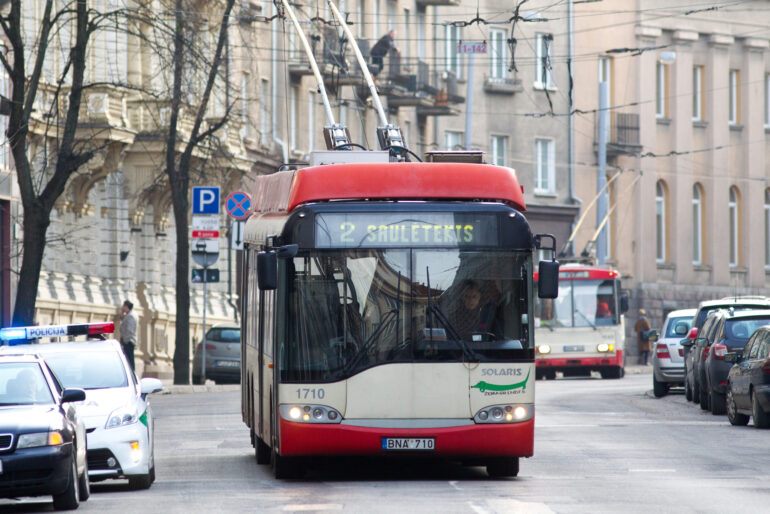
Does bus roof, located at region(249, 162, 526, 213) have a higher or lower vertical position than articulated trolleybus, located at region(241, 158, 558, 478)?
higher

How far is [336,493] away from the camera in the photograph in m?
15.7

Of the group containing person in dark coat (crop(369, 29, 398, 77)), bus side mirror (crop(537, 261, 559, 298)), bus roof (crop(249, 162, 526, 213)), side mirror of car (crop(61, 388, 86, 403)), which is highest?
person in dark coat (crop(369, 29, 398, 77))

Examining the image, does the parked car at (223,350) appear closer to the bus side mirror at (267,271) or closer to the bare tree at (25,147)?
the bare tree at (25,147)

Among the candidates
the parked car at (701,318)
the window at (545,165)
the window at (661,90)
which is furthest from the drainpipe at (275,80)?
the parked car at (701,318)

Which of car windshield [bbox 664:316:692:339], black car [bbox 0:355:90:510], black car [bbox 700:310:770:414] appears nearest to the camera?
black car [bbox 0:355:90:510]

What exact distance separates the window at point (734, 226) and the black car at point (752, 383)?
153 ft

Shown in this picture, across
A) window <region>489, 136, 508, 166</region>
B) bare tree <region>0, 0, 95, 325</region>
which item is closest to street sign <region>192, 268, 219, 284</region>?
bare tree <region>0, 0, 95, 325</region>

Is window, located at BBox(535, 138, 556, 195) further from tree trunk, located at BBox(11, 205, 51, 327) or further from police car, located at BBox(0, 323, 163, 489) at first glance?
police car, located at BBox(0, 323, 163, 489)

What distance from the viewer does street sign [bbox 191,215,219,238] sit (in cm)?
3753

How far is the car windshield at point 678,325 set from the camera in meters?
34.8

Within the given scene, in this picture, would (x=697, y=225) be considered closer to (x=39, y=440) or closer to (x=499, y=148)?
(x=499, y=148)

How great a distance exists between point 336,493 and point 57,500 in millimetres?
2384

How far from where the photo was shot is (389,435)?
54.3ft

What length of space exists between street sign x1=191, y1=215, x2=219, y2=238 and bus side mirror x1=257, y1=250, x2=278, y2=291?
2131cm
